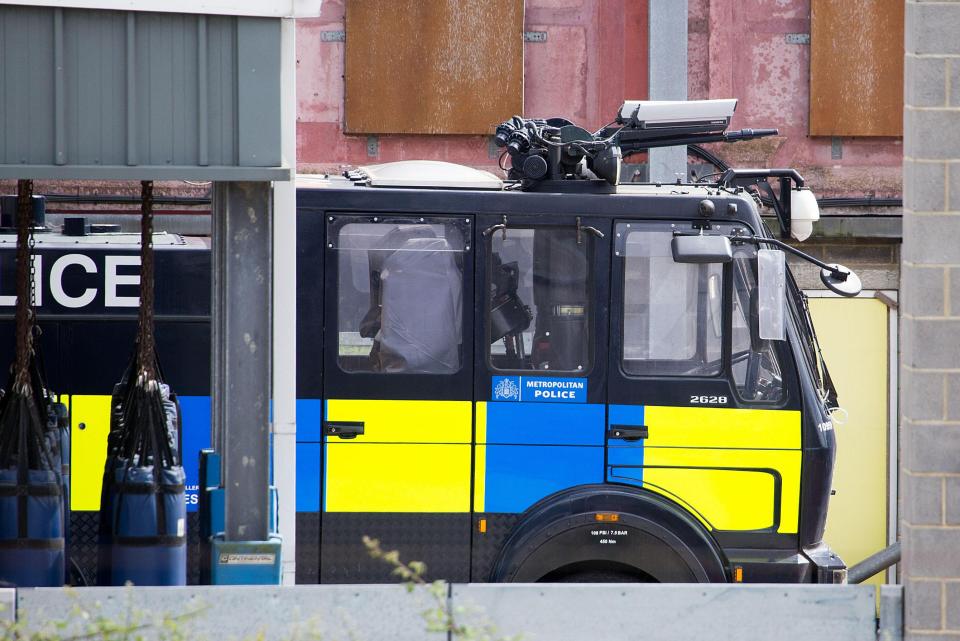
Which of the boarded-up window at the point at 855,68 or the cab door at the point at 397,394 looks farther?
the boarded-up window at the point at 855,68

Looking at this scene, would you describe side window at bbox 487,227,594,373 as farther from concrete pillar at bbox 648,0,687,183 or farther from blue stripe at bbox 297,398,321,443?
concrete pillar at bbox 648,0,687,183

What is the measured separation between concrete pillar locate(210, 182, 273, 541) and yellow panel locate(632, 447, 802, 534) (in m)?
2.16

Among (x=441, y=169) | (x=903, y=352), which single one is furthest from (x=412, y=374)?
(x=903, y=352)

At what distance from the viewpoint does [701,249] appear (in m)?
6.82

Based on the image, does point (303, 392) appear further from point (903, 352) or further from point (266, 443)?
point (903, 352)

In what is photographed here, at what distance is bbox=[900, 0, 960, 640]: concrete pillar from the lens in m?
5.52

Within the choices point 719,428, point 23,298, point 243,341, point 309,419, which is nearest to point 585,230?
point 719,428

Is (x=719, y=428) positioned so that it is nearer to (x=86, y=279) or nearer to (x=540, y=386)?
(x=540, y=386)

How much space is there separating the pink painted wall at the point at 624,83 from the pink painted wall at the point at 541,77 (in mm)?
10

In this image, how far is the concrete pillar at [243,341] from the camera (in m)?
5.51

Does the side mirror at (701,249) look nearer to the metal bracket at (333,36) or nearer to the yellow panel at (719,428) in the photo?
the yellow panel at (719,428)

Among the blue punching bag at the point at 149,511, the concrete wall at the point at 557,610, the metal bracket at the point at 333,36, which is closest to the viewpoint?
the concrete wall at the point at 557,610

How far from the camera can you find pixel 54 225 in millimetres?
8406

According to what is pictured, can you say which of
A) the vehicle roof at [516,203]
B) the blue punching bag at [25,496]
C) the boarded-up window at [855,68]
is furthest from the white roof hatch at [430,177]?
the boarded-up window at [855,68]
